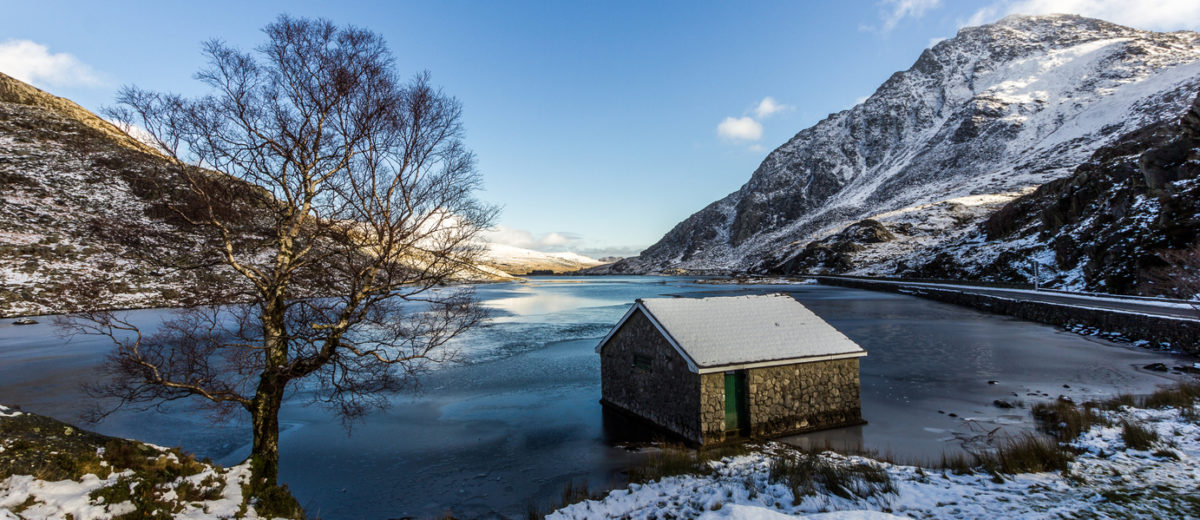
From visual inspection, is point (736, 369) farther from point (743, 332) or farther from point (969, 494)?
point (969, 494)

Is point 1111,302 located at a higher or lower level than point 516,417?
higher

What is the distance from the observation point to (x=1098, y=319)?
88.1 feet

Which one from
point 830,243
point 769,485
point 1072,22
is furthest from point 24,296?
point 1072,22

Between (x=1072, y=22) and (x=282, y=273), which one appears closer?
(x=282, y=273)

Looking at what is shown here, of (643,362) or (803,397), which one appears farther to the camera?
(643,362)

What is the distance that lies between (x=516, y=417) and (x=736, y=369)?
25.6ft

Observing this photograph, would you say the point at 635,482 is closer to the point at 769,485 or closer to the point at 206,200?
the point at 769,485

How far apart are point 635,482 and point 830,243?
334 feet

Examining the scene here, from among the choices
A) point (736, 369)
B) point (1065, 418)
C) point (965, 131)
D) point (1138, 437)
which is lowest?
point (1065, 418)

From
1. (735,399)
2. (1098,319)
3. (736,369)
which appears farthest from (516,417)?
(1098,319)

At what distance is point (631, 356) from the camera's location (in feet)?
50.5

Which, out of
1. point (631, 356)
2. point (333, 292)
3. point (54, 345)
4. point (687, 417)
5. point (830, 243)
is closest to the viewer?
point (333, 292)

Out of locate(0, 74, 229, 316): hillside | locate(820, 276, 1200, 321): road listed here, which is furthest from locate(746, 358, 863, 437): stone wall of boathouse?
locate(820, 276, 1200, 321): road

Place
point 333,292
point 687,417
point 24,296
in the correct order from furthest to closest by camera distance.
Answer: point 24,296 → point 687,417 → point 333,292
